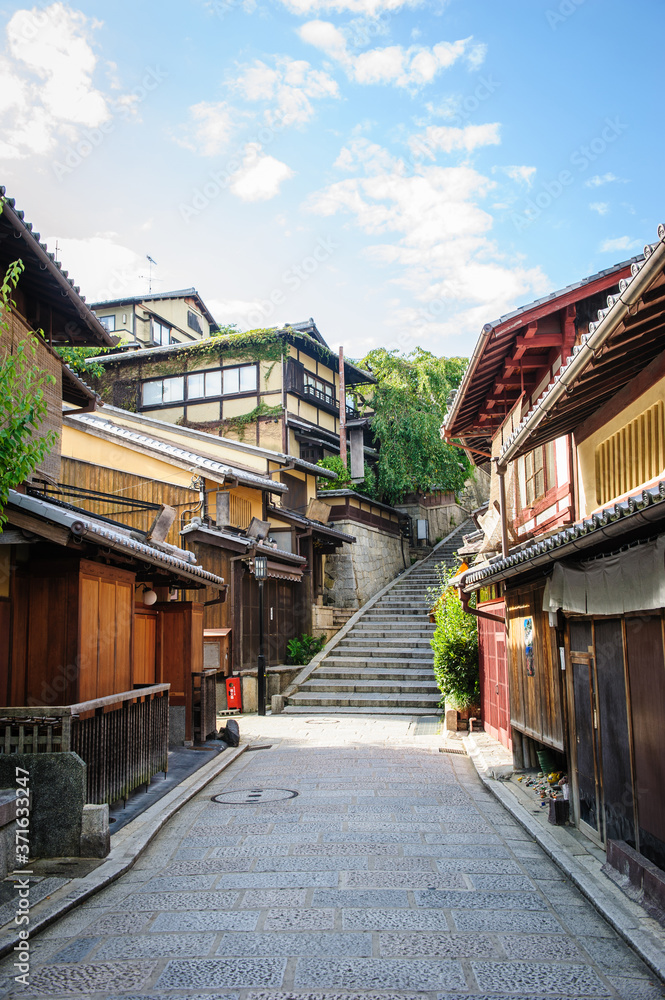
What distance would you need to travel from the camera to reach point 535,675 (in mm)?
10797

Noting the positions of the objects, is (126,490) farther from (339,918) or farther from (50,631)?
(339,918)

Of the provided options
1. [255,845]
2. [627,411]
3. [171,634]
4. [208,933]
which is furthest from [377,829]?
[171,634]

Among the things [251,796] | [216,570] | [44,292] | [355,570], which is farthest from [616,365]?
[355,570]

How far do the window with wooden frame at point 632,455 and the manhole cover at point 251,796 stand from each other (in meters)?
6.41

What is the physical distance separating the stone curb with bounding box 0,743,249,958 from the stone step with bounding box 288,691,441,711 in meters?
9.26

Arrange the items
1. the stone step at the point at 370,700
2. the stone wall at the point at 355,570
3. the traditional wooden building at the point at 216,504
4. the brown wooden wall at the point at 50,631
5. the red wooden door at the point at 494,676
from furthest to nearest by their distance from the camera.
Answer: the stone wall at the point at 355,570 < the traditional wooden building at the point at 216,504 < the stone step at the point at 370,700 < the red wooden door at the point at 494,676 < the brown wooden wall at the point at 50,631

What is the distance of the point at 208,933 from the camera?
18.9 feet

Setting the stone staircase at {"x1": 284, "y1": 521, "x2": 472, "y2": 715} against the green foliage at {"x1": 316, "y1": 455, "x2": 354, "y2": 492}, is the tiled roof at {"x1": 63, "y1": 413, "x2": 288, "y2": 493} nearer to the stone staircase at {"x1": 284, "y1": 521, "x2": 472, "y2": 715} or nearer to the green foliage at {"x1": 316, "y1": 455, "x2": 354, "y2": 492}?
the stone staircase at {"x1": 284, "y1": 521, "x2": 472, "y2": 715}

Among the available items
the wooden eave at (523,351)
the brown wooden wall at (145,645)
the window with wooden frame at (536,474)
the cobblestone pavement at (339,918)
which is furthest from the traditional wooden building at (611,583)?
the brown wooden wall at (145,645)

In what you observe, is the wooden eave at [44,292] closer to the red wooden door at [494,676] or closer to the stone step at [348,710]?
the red wooden door at [494,676]

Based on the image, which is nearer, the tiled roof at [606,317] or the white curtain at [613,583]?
the tiled roof at [606,317]

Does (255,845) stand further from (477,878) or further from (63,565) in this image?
(63,565)

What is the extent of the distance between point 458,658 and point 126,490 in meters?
12.4

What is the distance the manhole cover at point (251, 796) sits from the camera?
1068cm
